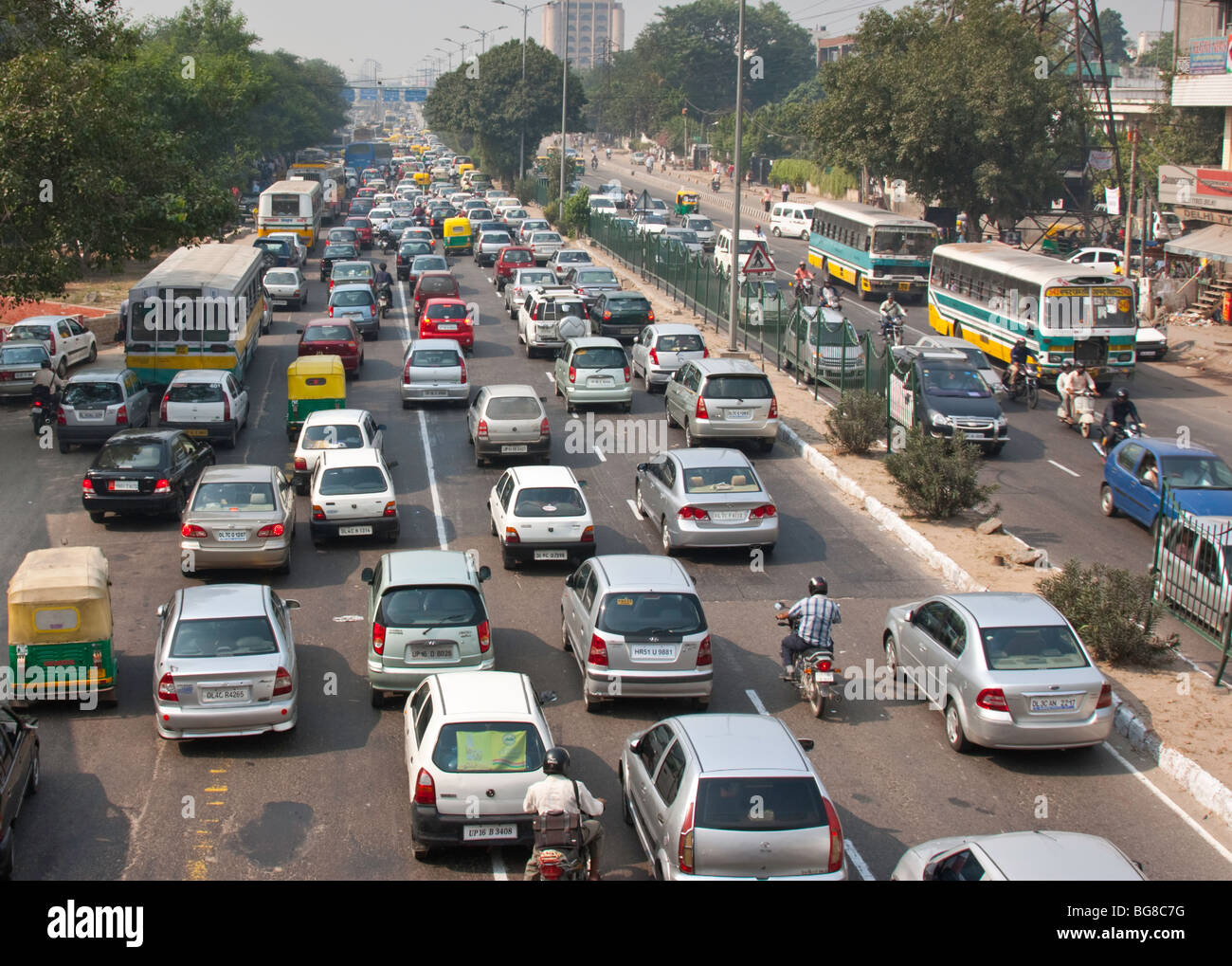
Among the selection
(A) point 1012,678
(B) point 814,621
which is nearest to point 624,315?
(B) point 814,621

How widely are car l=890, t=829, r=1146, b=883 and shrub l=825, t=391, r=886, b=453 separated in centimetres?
1665

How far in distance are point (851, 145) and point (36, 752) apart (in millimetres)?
49514

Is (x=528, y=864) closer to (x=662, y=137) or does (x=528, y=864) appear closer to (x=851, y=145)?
(x=851, y=145)

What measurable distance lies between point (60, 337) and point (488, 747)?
25.5 meters

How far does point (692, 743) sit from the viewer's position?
33.7 feet

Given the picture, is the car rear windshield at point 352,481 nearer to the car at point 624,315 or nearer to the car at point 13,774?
the car at point 13,774

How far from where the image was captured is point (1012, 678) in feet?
42.2

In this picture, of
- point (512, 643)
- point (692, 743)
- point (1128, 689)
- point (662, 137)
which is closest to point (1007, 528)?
point (1128, 689)

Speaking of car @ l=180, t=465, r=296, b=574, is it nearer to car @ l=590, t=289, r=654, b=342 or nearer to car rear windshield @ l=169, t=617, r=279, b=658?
car rear windshield @ l=169, t=617, r=279, b=658

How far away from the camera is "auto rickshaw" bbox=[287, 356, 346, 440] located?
2528 cm

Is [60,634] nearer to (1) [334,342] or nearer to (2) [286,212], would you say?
(1) [334,342]

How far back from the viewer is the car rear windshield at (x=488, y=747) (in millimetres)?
10734

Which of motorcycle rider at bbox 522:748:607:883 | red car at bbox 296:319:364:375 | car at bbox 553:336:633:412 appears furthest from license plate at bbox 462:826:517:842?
red car at bbox 296:319:364:375

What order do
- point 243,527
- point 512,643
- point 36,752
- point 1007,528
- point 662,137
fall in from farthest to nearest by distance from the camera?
point 662,137, point 1007,528, point 243,527, point 512,643, point 36,752
